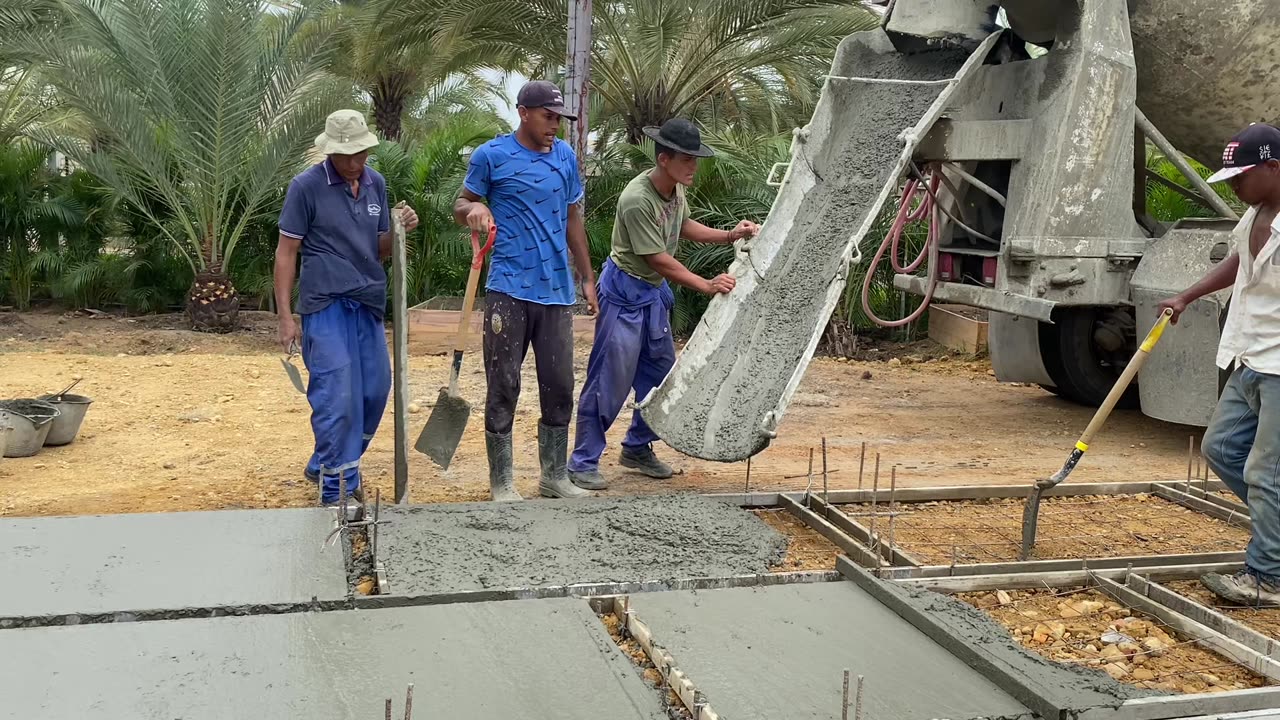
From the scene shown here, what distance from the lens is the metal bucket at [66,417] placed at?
21.5 ft

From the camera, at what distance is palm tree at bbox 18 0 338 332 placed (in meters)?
10.5

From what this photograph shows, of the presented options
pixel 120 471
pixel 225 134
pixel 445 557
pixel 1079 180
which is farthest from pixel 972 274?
pixel 225 134

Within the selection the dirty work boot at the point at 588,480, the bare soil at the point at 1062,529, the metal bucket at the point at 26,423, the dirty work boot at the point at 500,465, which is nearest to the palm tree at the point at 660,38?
the metal bucket at the point at 26,423

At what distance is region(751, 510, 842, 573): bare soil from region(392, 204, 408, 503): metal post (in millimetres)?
1428

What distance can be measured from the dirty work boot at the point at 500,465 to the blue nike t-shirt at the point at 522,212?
620mm

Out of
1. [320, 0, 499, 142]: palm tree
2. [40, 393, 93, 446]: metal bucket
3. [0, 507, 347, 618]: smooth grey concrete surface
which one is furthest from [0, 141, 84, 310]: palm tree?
[0, 507, 347, 618]: smooth grey concrete surface

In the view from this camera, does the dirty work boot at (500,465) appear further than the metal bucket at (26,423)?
No

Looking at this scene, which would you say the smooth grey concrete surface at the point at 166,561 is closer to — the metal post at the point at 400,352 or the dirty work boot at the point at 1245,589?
the metal post at the point at 400,352

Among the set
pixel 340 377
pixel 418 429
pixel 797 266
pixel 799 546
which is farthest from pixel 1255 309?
pixel 418 429

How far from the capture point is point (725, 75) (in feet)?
40.3

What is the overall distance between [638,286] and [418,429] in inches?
91.2

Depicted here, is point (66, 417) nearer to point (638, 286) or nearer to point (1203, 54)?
point (638, 286)

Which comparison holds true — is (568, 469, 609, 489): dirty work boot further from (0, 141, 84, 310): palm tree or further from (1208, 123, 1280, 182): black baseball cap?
(0, 141, 84, 310): palm tree

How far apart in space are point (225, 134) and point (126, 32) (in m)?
1.18
